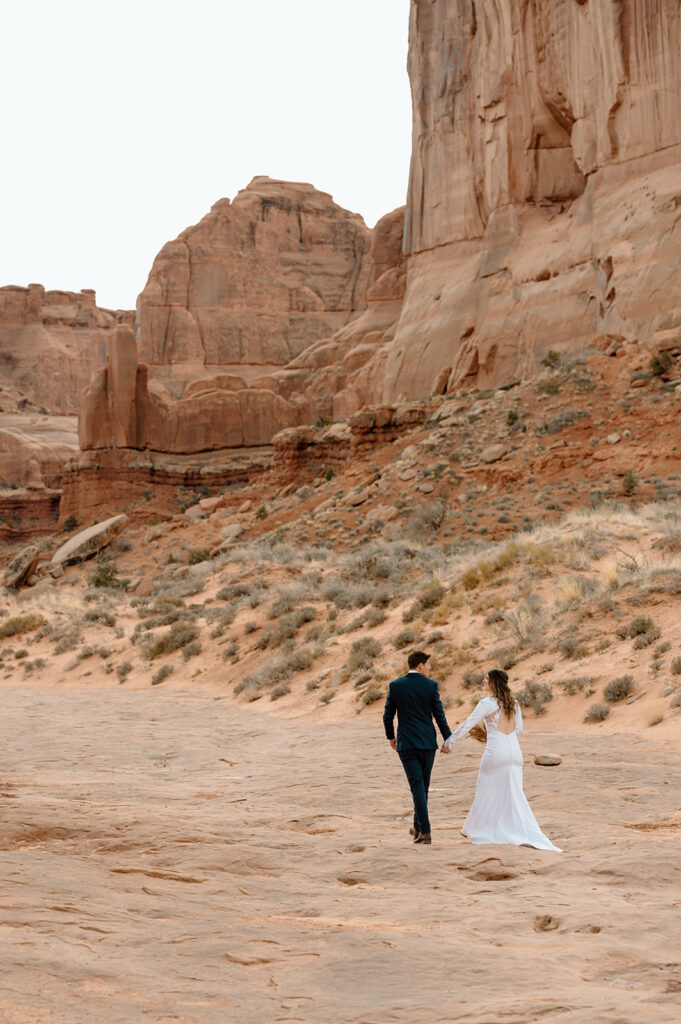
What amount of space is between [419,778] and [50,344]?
332ft

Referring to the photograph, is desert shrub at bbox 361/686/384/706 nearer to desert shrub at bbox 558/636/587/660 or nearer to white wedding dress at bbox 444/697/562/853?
desert shrub at bbox 558/636/587/660

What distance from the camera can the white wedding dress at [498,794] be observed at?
25.5ft

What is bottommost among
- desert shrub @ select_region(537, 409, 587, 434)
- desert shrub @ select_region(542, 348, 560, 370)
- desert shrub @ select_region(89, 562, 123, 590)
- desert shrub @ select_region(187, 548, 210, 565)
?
desert shrub @ select_region(89, 562, 123, 590)

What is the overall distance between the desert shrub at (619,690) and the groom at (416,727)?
17.4 feet

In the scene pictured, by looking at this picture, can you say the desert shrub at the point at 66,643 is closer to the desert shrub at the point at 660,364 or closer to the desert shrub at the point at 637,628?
the desert shrub at the point at 637,628

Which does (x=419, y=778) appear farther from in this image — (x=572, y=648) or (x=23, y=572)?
(x=23, y=572)

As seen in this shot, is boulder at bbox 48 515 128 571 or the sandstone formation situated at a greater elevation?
the sandstone formation

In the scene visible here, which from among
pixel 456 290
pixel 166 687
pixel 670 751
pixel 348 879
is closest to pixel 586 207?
pixel 456 290

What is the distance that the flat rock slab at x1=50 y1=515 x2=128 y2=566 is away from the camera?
3966 cm

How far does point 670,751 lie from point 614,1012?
23.8ft

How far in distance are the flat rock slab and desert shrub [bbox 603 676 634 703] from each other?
29371 millimetres

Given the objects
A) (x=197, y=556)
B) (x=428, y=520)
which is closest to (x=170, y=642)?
(x=428, y=520)

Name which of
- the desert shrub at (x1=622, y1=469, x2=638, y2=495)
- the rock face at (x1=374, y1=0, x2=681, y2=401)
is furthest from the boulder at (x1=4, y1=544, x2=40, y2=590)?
the desert shrub at (x1=622, y1=469, x2=638, y2=495)

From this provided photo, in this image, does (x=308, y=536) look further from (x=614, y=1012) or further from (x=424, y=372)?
(x=614, y=1012)
